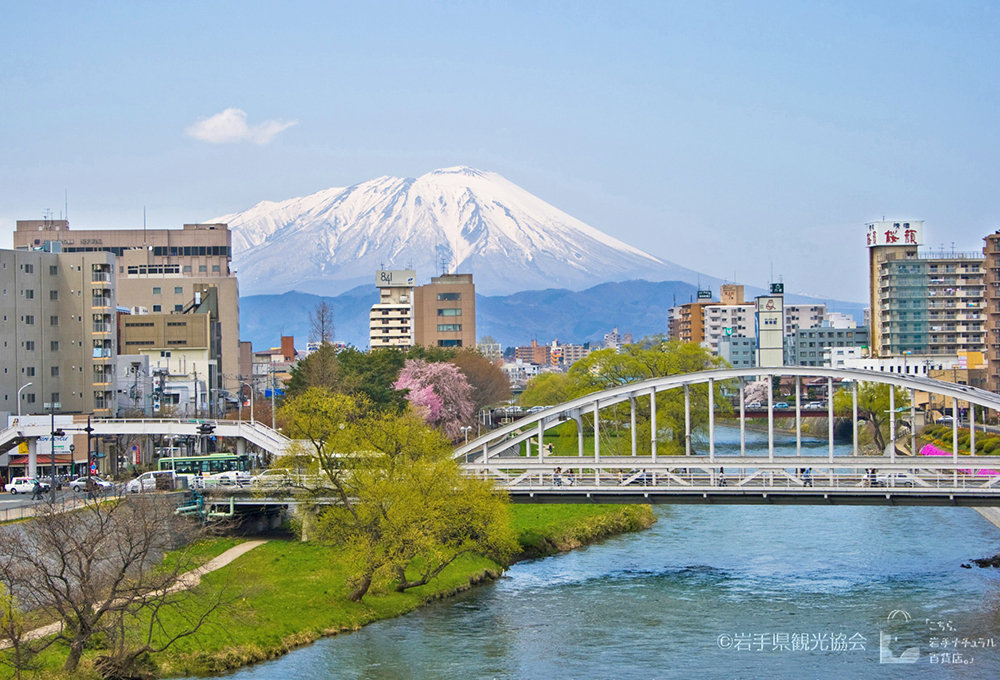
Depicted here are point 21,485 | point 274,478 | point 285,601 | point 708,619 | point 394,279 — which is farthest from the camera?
point 394,279

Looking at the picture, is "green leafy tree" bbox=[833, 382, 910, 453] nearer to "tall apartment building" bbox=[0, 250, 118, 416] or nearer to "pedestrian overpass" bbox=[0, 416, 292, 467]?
"pedestrian overpass" bbox=[0, 416, 292, 467]

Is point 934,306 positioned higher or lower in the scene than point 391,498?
higher

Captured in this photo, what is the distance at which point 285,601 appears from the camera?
3975 centimetres

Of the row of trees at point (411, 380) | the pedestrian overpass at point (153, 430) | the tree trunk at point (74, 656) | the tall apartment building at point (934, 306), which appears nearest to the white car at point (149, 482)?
the pedestrian overpass at point (153, 430)

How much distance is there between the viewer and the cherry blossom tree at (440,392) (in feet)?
317

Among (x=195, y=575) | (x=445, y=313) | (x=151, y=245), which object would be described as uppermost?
(x=151, y=245)

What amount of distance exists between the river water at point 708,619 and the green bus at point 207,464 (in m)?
19.0

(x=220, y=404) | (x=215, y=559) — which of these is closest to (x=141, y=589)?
(x=215, y=559)

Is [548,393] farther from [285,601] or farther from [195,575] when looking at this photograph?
[195,575]

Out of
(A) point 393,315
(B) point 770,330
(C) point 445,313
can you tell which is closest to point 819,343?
(B) point 770,330

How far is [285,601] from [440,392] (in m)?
61.1

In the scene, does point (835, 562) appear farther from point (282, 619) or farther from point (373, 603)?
point (282, 619)

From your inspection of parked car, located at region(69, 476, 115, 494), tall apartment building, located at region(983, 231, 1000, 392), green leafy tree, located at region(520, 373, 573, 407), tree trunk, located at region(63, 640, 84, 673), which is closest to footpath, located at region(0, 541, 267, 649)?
tree trunk, located at region(63, 640, 84, 673)

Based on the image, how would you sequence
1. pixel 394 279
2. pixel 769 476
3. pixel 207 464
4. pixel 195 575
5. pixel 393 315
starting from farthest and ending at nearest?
pixel 394 279 → pixel 393 315 → pixel 207 464 → pixel 769 476 → pixel 195 575
